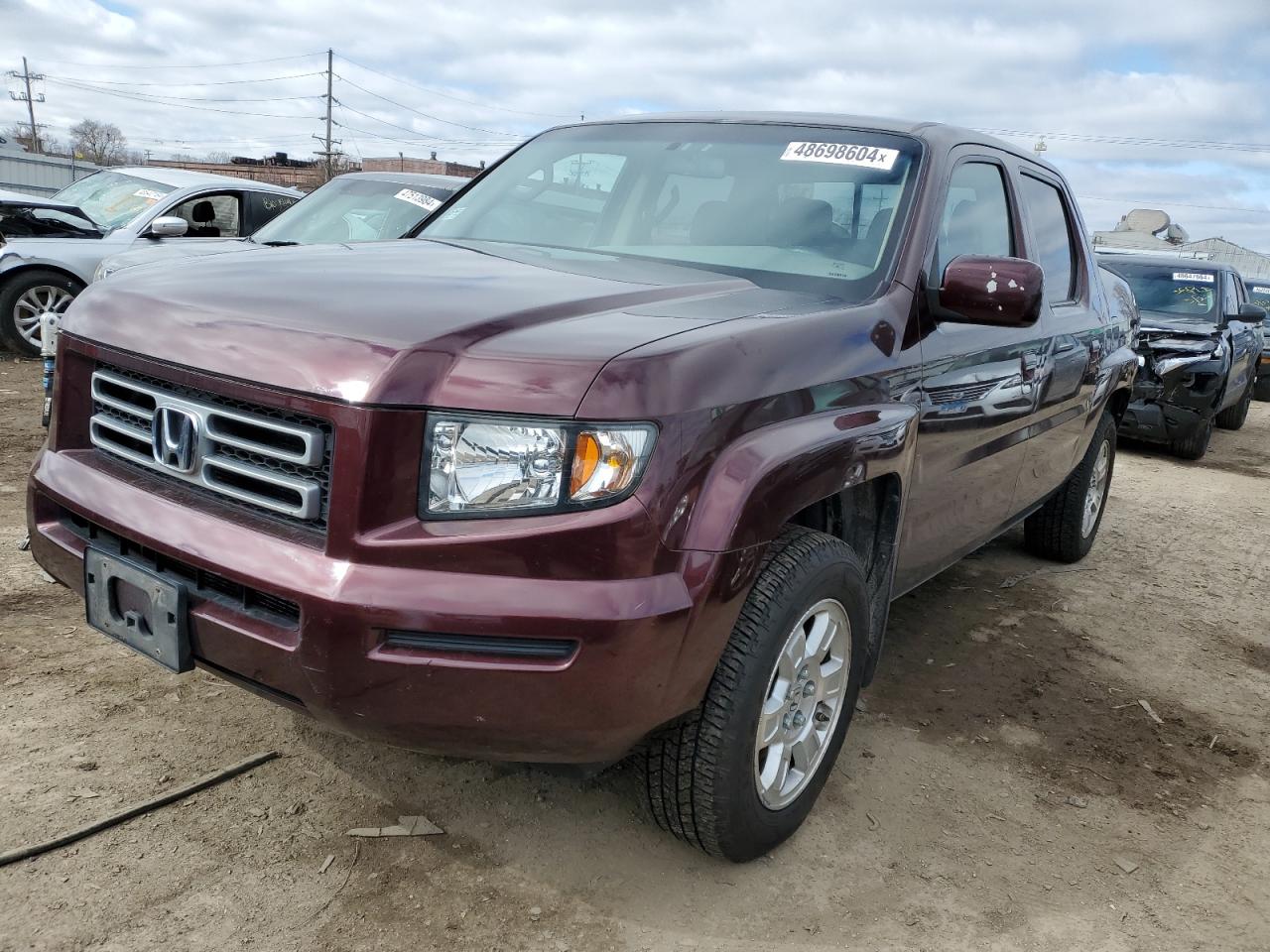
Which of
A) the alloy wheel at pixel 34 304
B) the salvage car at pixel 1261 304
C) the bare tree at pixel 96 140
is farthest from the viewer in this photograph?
the bare tree at pixel 96 140

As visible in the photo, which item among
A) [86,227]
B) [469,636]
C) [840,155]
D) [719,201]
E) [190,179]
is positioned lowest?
[469,636]

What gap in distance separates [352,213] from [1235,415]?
31.9ft

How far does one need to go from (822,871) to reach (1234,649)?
110 inches

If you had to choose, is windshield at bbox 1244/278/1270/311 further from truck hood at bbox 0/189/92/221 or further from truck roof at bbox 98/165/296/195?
truck hood at bbox 0/189/92/221

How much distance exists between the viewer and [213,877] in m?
2.31

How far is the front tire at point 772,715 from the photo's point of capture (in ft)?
7.29

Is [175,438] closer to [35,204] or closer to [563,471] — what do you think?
[563,471]

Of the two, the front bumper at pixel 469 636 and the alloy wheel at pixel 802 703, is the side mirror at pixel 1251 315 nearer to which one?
the alloy wheel at pixel 802 703

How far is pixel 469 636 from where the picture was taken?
1914 millimetres

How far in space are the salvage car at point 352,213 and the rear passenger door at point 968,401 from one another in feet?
13.8

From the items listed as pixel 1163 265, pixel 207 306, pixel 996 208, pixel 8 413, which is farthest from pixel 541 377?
pixel 1163 265

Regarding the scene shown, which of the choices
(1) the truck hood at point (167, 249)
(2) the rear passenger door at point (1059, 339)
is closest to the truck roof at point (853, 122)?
(2) the rear passenger door at point (1059, 339)

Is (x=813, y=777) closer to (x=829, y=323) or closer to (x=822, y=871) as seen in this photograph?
(x=822, y=871)

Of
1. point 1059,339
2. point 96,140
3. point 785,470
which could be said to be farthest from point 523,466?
point 96,140
